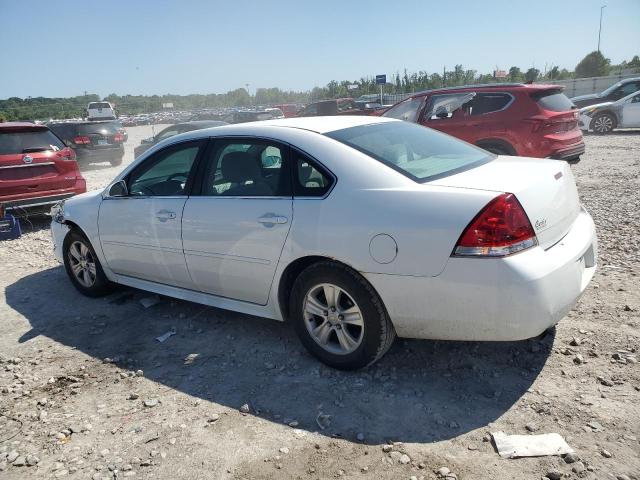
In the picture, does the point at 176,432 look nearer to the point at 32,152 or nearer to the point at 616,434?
the point at 616,434

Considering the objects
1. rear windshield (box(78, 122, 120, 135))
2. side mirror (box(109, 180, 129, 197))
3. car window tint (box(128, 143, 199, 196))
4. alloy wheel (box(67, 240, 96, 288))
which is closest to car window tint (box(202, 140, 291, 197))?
car window tint (box(128, 143, 199, 196))

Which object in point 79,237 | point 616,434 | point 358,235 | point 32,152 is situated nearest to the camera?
point 616,434

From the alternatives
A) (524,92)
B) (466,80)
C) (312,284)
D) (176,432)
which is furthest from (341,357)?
(466,80)

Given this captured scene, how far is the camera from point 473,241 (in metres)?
2.75

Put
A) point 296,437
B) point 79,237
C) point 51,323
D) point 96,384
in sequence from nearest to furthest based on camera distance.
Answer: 1. point 296,437
2. point 96,384
3. point 51,323
4. point 79,237

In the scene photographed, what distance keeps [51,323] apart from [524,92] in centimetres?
752

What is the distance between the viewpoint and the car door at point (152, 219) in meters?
4.11

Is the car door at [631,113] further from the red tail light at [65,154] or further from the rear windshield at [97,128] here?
the rear windshield at [97,128]

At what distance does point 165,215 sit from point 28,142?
5.63m

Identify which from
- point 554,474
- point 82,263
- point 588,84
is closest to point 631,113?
point 82,263

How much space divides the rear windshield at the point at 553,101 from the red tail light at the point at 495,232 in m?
6.32

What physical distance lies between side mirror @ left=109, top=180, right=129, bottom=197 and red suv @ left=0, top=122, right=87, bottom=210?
4.35m

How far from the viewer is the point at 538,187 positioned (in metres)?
3.00

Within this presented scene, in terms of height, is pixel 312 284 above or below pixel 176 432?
above
